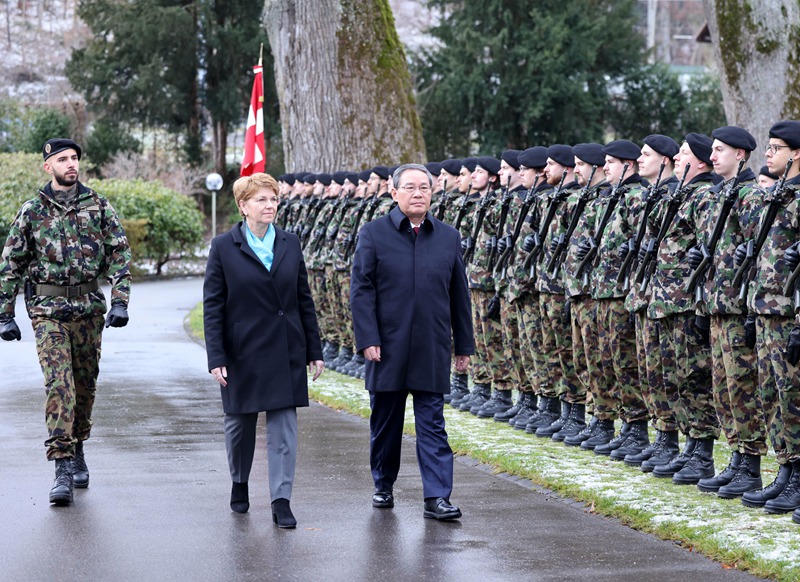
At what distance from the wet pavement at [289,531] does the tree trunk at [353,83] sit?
10.6 meters

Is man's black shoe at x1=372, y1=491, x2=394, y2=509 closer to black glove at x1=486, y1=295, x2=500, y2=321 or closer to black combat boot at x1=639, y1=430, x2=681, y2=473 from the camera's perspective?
black combat boot at x1=639, y1=430, x2=681, y2=473

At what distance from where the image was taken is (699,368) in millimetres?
8438

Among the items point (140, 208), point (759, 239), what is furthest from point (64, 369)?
point (140, 208)

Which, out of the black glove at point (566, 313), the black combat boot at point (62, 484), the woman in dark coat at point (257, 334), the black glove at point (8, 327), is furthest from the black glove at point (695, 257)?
the black glove at point (8, 327)

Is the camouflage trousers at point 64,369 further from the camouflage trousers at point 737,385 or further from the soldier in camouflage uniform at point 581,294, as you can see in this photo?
the camouflage trousers at point 737,385

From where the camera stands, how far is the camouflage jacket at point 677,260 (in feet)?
27.4

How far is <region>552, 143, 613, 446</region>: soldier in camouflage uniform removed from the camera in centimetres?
970

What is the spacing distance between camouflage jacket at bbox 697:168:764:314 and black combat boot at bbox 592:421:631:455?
1.70m

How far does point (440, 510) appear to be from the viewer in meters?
7.46

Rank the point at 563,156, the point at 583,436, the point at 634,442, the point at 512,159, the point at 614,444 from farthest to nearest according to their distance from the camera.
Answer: the point at 512,159, the point at 563,156, the point at 583,436, the point at 614,444, the point at 634,442

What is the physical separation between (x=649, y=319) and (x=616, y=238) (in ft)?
2.63

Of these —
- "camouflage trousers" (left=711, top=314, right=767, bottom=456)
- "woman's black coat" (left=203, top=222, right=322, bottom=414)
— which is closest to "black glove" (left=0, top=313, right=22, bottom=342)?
"woman's black coat" (left=203, top=222, right=322, bottom=414)

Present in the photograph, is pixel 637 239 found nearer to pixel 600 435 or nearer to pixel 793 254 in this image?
pixel 600 435

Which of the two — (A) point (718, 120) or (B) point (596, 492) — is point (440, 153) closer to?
(A) point (718, 120)
